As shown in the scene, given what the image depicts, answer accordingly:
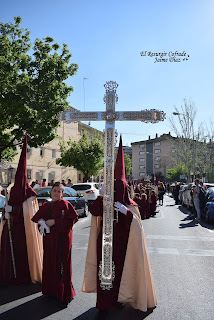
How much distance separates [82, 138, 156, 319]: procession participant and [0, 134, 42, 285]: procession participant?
1.26 m

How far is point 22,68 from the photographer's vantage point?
16.6m

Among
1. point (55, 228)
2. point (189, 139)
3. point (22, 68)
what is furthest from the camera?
point (189, 139)

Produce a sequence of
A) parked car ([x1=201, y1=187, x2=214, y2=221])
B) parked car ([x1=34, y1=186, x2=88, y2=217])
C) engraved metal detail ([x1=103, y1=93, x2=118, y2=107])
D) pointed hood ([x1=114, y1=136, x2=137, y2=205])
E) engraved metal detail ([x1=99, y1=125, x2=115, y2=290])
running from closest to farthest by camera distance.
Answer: engraved metal detail ([x1=99, y1=125, x2=115, y2=290])
pointed hood ([x1=114, y1=136, x2=137, y2=205])
engraved metal detail ([x1=103, y1=93, x2=118, y2=107])
parked car ([x1=34, y1=186, x2=88, y2=217])
parked car ([x1=201, y1=187, x2=214, y2=221])

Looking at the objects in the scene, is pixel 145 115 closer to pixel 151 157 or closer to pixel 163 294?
pixel 163 294

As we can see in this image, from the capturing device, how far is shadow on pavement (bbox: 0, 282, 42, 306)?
481cm

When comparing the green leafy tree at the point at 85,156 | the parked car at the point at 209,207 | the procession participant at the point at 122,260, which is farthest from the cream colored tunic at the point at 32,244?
the green leafy tree at the point at 85,156

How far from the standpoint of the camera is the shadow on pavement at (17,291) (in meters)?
4.81

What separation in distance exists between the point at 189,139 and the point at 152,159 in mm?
44932

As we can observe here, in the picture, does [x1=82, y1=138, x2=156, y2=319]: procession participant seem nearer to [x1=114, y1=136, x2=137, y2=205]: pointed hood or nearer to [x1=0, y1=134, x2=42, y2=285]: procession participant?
[x1=114, y1=136, x2=137, y2=205]: pointed hood

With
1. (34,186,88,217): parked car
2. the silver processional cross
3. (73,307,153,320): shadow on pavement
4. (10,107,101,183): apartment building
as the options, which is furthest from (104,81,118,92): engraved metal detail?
(10,107,101,183): apartment building

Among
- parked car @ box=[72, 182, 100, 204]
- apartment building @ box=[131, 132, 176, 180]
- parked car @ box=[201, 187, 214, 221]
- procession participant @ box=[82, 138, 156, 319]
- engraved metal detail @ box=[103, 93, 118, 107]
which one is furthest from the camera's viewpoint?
apartment building @ box=[131, 132, 176, 180]

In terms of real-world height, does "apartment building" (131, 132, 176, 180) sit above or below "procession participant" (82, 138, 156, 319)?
above

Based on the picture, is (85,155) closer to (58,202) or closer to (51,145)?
(51,145)

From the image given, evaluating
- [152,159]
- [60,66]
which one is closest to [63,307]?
[60,66]
